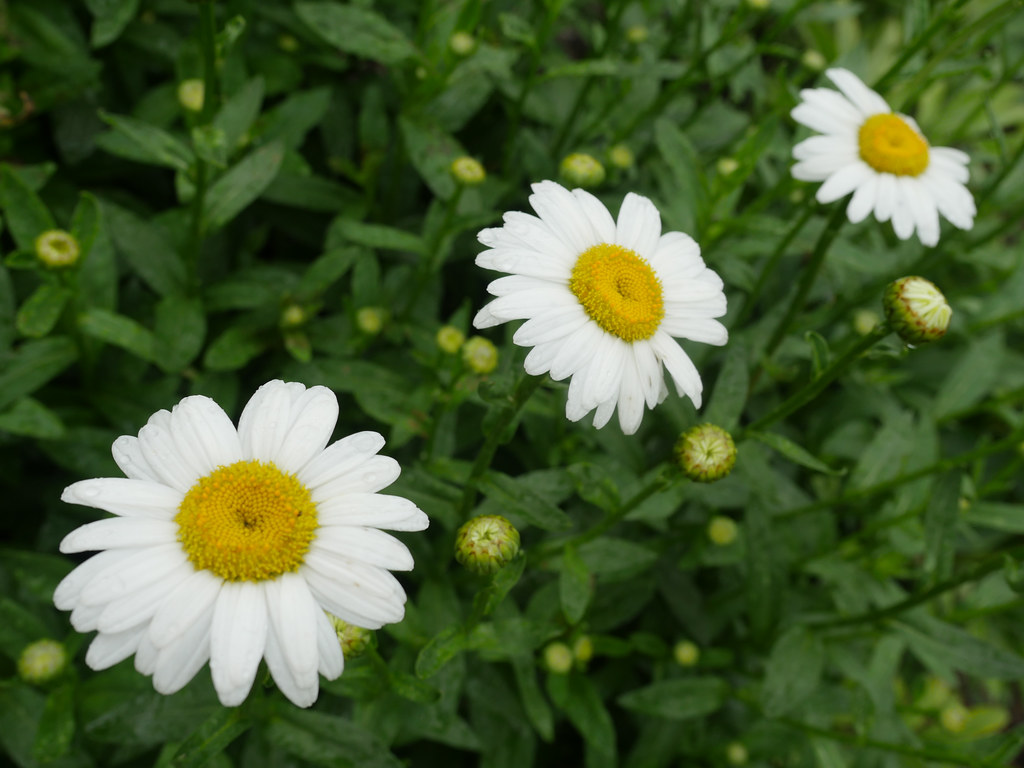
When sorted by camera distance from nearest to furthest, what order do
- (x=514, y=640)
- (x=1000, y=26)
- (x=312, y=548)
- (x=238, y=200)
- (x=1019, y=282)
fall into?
(x=312, y=548) → (x=514, y=640) → (x=238, y=200) → (x=1000, y=26) → (x=1019, y=282)

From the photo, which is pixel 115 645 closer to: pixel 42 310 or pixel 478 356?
pixel 478 356

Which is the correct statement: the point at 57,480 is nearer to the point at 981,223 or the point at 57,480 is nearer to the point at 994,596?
the point at 994,596

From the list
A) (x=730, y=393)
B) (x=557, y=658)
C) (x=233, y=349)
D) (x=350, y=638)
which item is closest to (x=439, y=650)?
(x=350, y=638)

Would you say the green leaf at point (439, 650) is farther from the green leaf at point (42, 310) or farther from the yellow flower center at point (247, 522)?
the green leaf at point (42, 310)

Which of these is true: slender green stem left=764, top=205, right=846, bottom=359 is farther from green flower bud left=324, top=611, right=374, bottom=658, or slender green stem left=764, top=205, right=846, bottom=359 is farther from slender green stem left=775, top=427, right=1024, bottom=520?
green flower bud left=324, top=611, right=374, bottom=658

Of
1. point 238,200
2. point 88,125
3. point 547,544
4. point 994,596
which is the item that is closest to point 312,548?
point 547,544

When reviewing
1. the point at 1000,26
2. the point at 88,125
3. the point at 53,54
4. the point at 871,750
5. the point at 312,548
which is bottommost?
the point at 871,750

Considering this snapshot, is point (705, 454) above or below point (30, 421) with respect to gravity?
above
